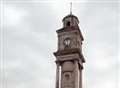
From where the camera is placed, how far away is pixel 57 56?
37.1 meters

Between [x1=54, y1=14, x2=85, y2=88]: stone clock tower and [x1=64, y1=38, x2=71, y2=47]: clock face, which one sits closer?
[x1=54, y1=14, x2=85, y2=88]: stone clock tower

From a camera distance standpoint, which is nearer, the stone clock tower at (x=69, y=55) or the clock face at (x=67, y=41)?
the stone clock tower at (x=69, y=55)

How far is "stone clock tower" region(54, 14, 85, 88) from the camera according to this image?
35.5 meters

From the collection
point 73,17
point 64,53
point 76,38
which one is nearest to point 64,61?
point 64,53

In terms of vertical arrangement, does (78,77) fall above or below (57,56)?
below

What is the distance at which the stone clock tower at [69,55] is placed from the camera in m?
35.5

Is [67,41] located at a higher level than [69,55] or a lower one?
higher

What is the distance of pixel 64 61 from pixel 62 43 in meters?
2.81

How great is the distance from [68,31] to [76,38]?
5.22 feet

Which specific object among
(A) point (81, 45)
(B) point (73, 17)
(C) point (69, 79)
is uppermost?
(B) point (73, 17)

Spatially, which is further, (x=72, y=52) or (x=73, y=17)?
(x=73, y=17)

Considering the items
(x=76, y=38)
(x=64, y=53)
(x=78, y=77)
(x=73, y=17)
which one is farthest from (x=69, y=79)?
(x=73, y=17)

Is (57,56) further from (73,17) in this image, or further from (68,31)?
(73,17)

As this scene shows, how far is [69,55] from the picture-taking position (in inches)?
1438
